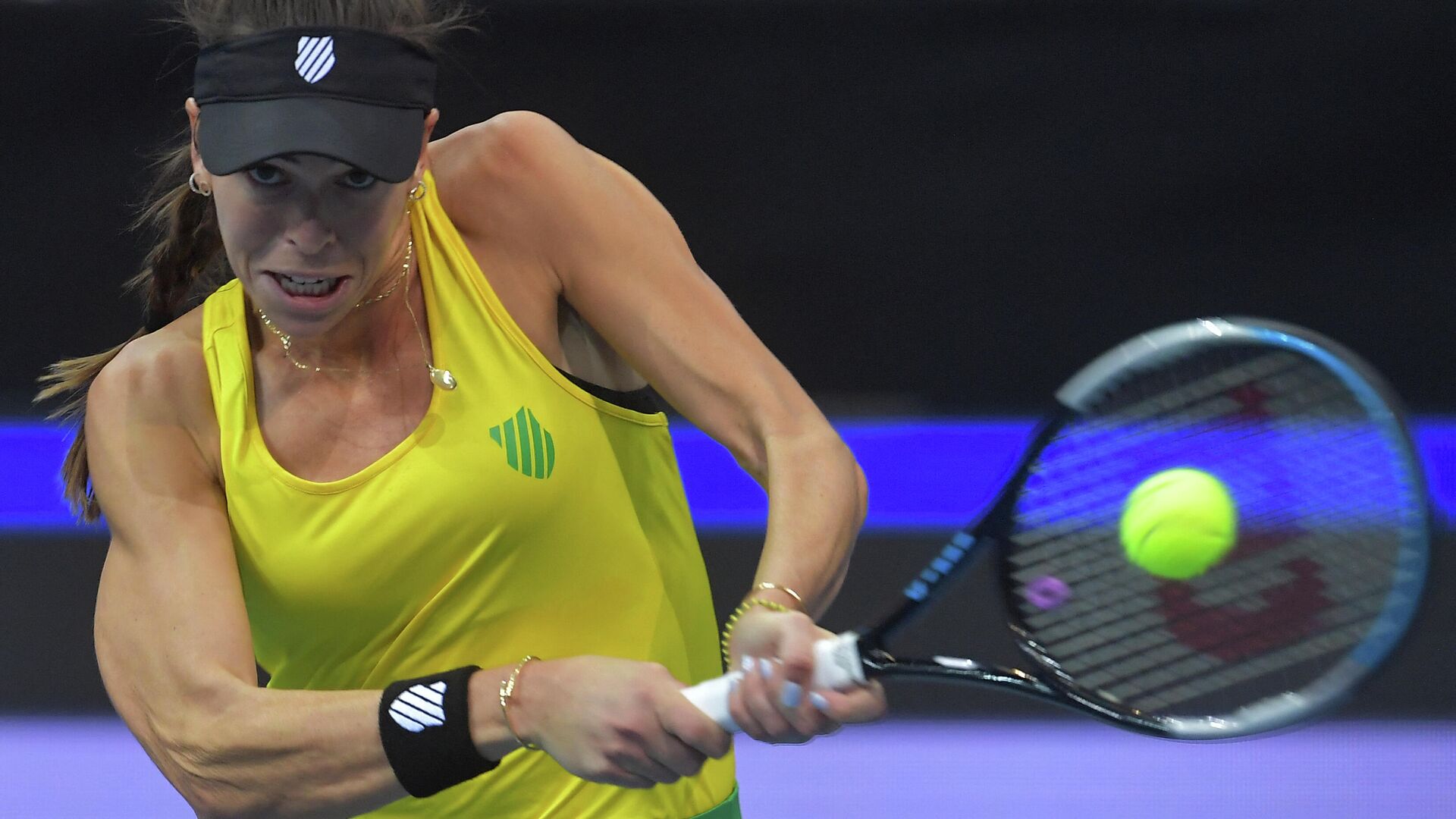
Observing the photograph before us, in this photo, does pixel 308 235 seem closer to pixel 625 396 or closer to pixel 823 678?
pixel 625 396

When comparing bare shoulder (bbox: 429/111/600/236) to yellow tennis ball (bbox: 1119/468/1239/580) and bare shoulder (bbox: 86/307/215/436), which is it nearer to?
bare shoulder (bbox: 86/307/215/436)

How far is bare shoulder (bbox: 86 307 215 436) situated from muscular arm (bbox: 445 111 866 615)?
31cm

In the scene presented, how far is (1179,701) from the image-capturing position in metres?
1.38

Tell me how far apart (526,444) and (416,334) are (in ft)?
0.58

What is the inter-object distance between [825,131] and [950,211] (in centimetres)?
39

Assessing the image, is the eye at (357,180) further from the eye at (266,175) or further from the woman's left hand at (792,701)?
the woman's left hand at (792,701)

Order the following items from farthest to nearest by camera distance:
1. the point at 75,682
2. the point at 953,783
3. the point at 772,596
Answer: the point at 75,682 → the point at 953,783 → the point at 772,596

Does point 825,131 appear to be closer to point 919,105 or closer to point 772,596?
point 919,105

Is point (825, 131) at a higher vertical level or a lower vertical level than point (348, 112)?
higher

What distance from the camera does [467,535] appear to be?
5.28ft

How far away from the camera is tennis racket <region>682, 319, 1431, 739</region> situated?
4.23 feet

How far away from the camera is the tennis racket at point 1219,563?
1.29m

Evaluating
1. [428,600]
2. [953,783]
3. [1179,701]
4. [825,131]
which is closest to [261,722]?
[428,600]

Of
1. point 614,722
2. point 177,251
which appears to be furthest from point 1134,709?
point 177,251
